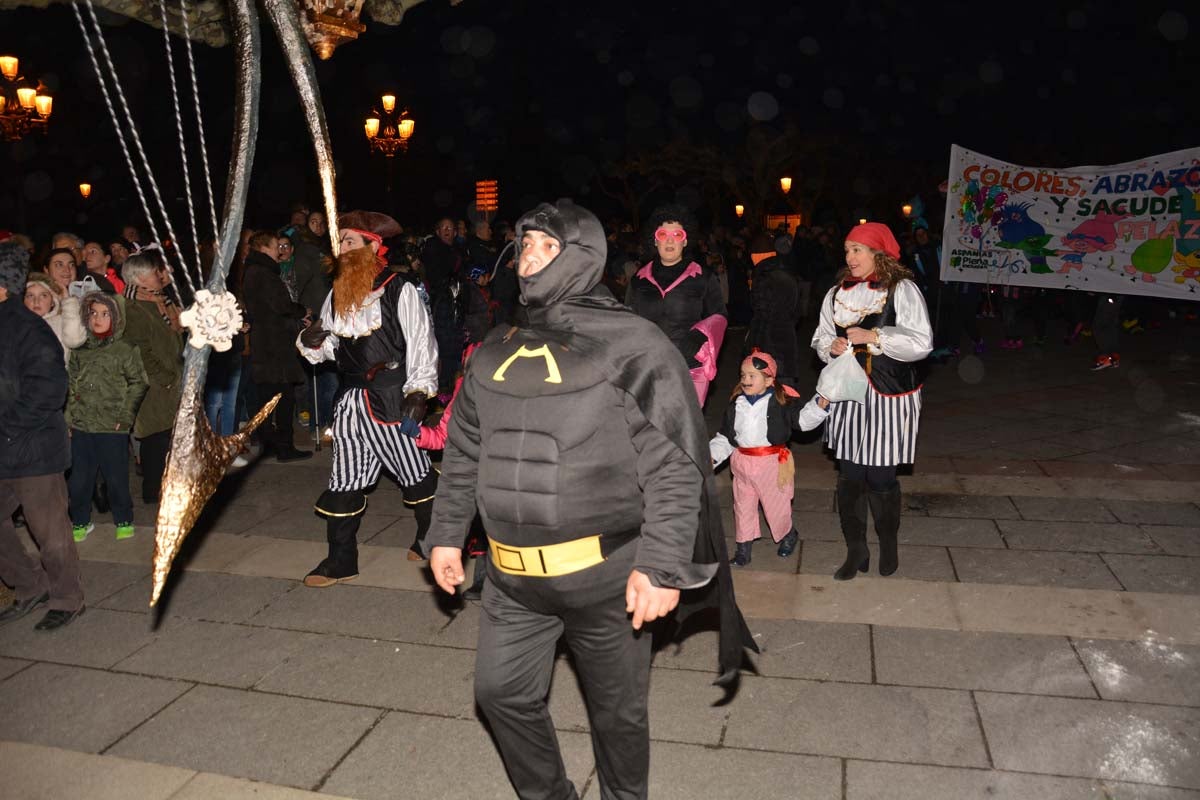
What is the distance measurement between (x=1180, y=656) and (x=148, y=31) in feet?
88.1

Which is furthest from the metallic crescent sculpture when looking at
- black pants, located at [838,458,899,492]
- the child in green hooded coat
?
the child in green hooded coat

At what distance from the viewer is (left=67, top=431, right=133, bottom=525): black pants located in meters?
6.30

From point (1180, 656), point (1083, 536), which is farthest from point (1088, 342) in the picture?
point (1180, 656)

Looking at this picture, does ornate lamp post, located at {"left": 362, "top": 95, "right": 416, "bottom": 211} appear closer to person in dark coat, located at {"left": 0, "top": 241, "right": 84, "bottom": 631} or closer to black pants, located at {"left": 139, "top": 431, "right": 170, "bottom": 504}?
black pants, located at {"left": 139, "top": 431, "right": 170, "bottom": 504}

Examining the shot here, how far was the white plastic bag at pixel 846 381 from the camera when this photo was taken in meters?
4.98

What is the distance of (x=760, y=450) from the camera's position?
18.2 feet

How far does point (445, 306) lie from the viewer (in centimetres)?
974

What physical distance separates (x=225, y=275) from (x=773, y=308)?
593cm

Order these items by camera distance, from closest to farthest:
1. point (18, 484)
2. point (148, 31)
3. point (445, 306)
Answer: point (18, 484), point (445, 306), point (148, 31)

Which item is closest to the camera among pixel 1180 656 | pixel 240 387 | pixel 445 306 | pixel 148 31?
pixel 1180 656

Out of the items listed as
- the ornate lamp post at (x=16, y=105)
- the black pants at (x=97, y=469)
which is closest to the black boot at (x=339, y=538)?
the black pants at (x=97, y=469)

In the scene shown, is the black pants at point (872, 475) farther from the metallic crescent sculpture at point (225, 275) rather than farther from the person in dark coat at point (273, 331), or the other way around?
the person in dark coat at point (273, 331)

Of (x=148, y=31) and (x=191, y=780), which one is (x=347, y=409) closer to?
(x=191, y=780)

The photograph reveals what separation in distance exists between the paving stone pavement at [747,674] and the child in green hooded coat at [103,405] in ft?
1.06
